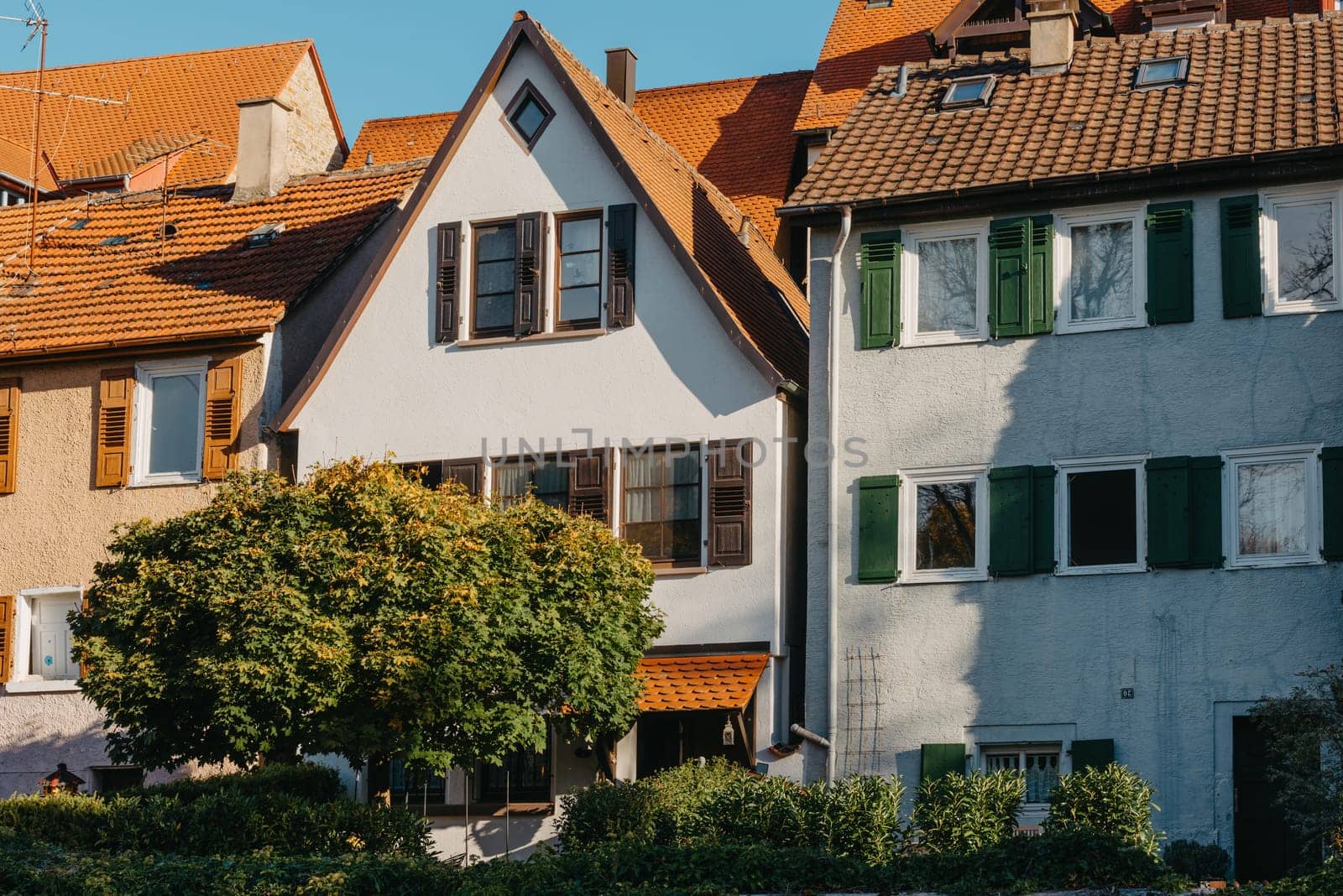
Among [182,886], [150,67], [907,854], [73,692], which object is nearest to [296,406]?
[73,692]

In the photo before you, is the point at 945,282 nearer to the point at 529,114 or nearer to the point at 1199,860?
the point at 529,114

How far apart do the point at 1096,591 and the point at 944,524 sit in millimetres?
2025

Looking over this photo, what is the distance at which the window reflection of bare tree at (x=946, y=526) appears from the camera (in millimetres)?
24781

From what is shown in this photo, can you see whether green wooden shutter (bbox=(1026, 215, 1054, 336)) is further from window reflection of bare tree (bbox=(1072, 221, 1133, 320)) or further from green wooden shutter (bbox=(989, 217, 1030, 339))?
window reflection of bare tree (bbox=(1072, 221, 1133, 320))

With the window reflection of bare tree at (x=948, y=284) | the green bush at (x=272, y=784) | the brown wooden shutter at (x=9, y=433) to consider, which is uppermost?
the window reflection of bare tree at (x=948, y=284)

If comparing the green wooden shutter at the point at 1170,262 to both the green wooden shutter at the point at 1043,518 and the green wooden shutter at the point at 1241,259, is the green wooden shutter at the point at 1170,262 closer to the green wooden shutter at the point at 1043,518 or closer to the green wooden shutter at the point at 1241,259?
the green wooden shutter at the point at 1241,259

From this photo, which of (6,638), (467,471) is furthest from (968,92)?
(6,638)

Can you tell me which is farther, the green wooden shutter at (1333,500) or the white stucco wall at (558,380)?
the white stucco wall at (558,380)

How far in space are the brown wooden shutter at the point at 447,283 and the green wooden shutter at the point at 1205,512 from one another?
32.1 feet

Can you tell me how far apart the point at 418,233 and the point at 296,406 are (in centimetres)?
284

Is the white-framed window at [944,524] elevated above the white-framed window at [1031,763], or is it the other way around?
the white-framed window at [944,524]

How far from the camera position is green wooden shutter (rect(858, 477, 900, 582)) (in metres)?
25.0

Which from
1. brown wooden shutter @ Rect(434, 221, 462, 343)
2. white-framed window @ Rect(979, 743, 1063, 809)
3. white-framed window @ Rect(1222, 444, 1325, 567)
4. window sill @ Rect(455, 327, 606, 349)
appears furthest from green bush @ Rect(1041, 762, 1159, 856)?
brown wooden shutter @ Rect(434, 221, 462, 343)

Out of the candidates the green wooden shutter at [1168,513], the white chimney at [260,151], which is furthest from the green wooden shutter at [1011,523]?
the white chimney at [260,151]
